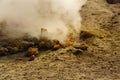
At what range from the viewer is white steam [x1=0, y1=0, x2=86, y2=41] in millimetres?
9102

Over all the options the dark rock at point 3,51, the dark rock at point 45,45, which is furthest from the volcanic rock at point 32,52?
the dark rock at point 3,51

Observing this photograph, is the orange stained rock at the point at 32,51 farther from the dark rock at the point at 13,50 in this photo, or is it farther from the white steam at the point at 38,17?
the white steam at the point at 38,17

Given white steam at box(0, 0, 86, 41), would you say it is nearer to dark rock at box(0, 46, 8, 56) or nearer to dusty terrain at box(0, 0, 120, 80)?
dusty terrain at box(0, 0, 120, 80)

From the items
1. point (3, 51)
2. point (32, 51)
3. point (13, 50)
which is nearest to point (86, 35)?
point (32, 51)

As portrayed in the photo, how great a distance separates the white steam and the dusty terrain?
23.2 inches

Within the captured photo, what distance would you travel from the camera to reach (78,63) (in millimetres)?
7637

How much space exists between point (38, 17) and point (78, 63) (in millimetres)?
2580

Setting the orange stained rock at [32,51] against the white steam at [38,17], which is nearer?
the orange stained rock at [32,51]

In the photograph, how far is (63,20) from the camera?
9.59 m

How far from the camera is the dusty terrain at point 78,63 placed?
7.05 m

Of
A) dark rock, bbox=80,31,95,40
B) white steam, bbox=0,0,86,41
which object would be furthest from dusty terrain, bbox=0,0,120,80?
white steam, bbox=0,0,86,41

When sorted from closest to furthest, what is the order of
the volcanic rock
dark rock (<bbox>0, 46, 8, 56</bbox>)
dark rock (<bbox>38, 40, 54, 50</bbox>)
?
the volcanic rock, dark rock (<bbox>0, 46, 8, 56</bbox>), dark rock (<bbox>38, 40, 54, 50</bbox>)

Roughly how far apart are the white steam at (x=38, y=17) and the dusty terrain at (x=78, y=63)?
59 cm

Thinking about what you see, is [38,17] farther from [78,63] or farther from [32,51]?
[78,63]
